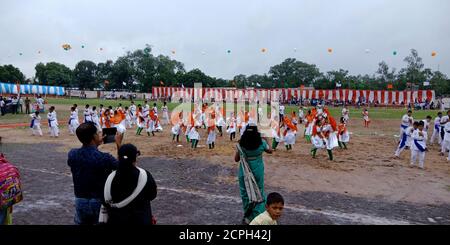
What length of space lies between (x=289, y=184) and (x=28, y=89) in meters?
57.3

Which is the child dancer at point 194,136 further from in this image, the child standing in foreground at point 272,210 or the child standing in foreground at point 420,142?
the child standing in foreground at point 272,210

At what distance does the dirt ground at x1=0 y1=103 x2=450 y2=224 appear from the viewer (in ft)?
21.2

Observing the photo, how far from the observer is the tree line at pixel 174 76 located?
217ft

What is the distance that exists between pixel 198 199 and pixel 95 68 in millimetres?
81716

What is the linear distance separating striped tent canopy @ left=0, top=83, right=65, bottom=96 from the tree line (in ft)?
34.4

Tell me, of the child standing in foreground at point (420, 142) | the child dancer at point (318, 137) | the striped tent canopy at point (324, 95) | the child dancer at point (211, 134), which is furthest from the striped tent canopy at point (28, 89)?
the child standing in foreground at point (420, 142)

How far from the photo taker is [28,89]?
182 feet

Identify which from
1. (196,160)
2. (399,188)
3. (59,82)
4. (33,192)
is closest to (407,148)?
(399,188)

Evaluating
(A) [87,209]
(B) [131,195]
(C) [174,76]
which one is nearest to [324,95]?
(C) [174,76]

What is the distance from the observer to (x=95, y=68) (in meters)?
82.2

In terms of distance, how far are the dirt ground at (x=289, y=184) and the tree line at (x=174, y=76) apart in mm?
51185

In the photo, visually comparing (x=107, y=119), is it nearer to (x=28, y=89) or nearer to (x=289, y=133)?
(x=289, y=133)
